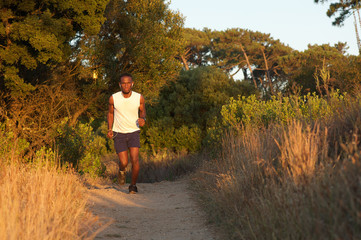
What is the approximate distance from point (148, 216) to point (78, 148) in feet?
16.7

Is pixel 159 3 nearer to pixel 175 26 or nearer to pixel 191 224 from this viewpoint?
pixel 175 26

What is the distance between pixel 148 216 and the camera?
591 cm

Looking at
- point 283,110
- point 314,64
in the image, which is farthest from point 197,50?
point 283,110

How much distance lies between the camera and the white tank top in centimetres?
754

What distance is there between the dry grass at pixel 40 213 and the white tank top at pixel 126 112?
1.75 m

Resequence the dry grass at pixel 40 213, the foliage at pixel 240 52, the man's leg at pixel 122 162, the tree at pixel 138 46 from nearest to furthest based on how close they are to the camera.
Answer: the dry grass at pixel 40 213 → the man's leg at pixel 122 162 → the tree at pixel 138 46 → the foliage at pixel 240 52

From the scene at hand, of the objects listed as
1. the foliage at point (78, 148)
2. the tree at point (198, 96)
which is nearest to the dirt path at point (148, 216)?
the foliage at point (78, 148)

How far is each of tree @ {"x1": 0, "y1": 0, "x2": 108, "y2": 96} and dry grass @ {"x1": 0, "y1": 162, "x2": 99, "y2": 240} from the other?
8.90 ft

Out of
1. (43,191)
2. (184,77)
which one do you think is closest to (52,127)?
(43,191)

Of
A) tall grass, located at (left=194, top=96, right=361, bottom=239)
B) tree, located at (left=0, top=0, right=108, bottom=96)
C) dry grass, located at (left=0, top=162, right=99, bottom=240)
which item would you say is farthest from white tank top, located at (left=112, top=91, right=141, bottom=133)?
tall grass, located at (left=194, top=96, right=361, bottom=239)

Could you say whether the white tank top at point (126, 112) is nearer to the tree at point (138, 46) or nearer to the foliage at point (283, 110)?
the foliage at point (283, 110)

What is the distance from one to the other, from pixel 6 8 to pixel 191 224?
6578 millimetres

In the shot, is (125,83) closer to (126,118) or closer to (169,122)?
(126,118)

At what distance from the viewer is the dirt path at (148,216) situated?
4781 mm
